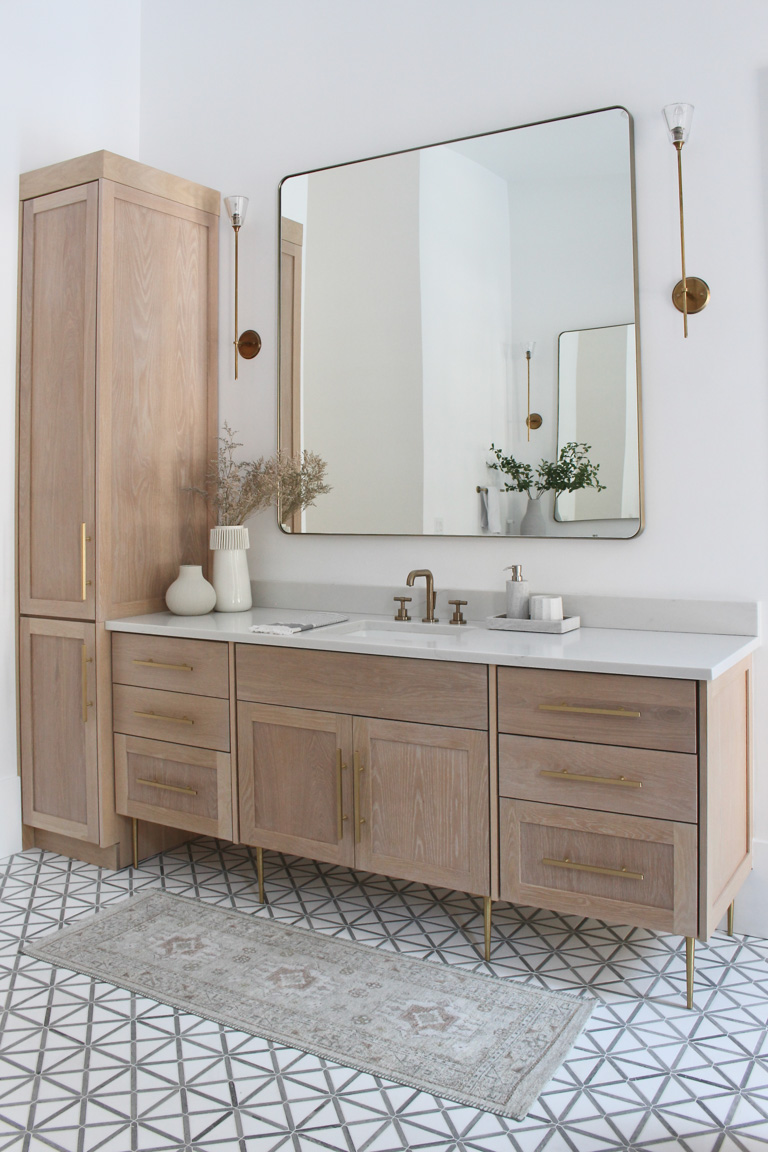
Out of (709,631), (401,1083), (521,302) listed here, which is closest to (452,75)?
(521,302)

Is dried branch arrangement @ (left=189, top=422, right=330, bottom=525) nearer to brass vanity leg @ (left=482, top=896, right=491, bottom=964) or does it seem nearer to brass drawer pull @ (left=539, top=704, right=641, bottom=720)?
brass drawer pull @ (left=539, top=704, right=641, bottom=720)

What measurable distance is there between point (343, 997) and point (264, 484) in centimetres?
160

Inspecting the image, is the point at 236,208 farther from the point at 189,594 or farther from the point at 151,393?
the point at 189,594

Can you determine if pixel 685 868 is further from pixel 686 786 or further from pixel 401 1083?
pixel 401 1083

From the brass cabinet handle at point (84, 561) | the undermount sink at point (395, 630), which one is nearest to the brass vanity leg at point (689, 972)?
the undermount sink at point (395, 630)

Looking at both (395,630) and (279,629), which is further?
(395,630)

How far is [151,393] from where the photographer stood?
9.84ft

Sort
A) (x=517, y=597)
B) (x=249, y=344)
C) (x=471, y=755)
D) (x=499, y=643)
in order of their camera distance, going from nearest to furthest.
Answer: (x=471, y=755), (x=499, y=643), (x=517, y=597), (x=249, y=344)

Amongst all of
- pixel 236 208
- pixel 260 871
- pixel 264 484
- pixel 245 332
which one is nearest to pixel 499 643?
pixel 260 871

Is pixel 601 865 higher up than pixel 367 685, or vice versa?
pixel 367 685

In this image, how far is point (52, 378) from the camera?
9.57 feet

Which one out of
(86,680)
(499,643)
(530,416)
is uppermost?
(530,416)

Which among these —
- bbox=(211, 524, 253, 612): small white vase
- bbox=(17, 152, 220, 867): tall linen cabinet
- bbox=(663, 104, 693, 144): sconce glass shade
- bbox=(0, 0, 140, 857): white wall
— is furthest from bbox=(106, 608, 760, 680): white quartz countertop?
bbox=(663, 104, 693, 144): sconce glass shade

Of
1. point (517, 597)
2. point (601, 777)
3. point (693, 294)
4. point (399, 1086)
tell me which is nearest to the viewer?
point (399, 1086)
